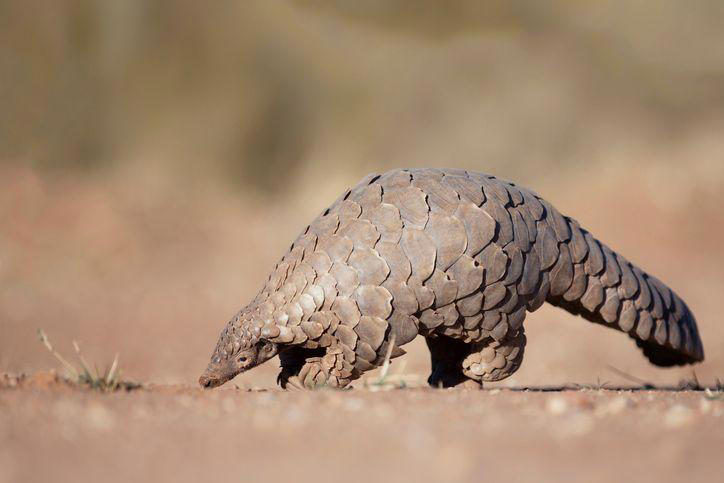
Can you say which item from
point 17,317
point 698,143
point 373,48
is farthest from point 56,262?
point 698,143

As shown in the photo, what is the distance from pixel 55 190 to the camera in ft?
60.2

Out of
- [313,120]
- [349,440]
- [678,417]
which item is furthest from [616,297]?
[313,120]

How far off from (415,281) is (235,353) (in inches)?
43.9

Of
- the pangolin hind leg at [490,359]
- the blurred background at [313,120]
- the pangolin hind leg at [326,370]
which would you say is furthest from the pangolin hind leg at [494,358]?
the blurred background at [313,120]

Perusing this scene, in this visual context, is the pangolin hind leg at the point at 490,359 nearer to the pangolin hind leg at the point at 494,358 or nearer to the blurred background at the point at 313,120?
the pangolin hind leg at the point at 494,358

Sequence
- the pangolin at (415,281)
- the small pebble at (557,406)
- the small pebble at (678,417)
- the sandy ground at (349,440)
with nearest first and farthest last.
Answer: the sandy ground at (349,440) < the small pebble at (678,417) < the small pebble at (557,406) < the pangolin at (415,281)

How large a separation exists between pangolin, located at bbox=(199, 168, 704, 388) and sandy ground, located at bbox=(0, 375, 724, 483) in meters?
0.92

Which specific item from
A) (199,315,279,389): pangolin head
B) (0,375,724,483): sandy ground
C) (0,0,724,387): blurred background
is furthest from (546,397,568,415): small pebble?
(0,0,724,387): blurred background

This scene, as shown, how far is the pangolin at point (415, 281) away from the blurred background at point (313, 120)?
1055 cm

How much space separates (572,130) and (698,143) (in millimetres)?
2574

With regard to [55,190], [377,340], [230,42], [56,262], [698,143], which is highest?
[230,42]

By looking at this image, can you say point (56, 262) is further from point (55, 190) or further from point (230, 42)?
point (230, 42)

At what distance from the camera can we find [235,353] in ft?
15.2

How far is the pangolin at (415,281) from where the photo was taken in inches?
173
